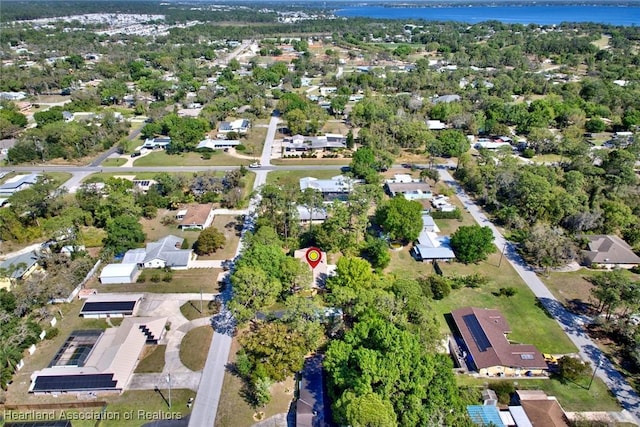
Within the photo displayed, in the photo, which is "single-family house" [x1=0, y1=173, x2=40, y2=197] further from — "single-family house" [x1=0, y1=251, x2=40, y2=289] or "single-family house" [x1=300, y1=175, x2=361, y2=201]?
"single-family house" [x1=300, y1=175, x2=361, y2=201]

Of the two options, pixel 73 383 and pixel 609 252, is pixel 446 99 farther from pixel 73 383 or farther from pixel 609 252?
pixel 73 383

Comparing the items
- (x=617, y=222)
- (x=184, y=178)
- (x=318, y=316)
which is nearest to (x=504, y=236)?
(x=617, y=222)

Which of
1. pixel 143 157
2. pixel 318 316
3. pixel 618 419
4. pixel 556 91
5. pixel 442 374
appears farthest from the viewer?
pixel 556 91

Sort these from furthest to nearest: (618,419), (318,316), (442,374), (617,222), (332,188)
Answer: (332,188)
(617,222)
(318,316)
(618,419)
(442,374)

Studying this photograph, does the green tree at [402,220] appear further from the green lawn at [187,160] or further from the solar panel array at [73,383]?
the green lawn at [187,160]

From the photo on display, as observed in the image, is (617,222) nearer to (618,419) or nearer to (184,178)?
(618,419)
